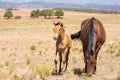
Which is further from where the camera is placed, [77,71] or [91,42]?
[77,71]

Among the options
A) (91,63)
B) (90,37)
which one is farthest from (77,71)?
(90,37)

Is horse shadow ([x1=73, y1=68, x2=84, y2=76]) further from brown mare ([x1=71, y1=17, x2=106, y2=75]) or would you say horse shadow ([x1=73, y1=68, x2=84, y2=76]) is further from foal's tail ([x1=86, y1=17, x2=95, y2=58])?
foal's tail ([x1=86, y1=17, x2=95, y2=58])

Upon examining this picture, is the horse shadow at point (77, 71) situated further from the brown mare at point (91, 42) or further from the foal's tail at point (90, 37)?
the foal's tail at point (90, 37)

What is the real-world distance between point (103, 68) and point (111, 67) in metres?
0.42

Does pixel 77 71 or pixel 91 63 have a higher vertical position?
pixel 91 63

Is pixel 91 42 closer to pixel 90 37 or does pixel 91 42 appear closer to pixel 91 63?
pixel 90 37

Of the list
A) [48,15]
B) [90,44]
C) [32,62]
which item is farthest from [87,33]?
[48,15]

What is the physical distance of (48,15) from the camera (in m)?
111

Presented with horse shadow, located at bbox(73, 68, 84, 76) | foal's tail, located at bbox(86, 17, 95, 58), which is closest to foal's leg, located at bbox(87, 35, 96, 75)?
foal's tail, located at bbox(86, 17, 95, 58)

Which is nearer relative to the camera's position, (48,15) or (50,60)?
(50,60)

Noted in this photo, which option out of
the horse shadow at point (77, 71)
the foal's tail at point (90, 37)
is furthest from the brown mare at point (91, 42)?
the horse shadow at point (77, 71)

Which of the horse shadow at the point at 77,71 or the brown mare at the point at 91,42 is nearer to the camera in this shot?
the brown mare at the point at 91,42

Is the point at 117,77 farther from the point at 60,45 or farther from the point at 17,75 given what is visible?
the point at 17,75

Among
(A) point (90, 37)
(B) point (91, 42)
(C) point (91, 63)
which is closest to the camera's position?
(C) point (91, 63)
